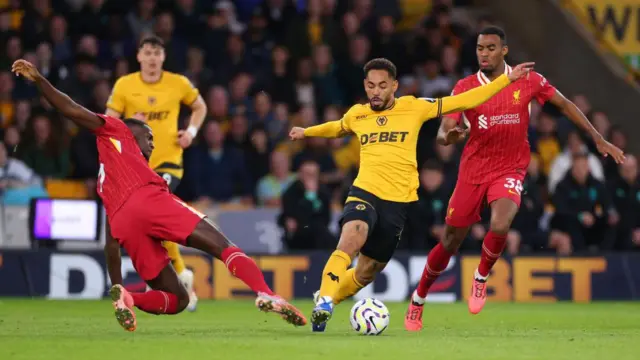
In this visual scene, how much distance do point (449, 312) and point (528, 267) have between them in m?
3.11

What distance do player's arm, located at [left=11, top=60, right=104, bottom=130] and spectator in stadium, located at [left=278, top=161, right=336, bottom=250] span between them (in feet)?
22.6

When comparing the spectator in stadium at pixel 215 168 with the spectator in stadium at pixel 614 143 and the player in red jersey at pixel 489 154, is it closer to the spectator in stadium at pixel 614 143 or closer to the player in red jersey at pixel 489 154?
the spectator in stadium at pixel 614 143

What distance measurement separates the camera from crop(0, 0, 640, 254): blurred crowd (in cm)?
1688

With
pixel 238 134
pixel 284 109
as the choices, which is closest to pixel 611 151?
pixel 238 134

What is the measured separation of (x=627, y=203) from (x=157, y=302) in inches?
380

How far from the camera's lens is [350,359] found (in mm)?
7699

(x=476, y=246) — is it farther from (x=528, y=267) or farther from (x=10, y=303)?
(x=10, y=303)

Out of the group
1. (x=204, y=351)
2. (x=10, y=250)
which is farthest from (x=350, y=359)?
(x=10, y=250)

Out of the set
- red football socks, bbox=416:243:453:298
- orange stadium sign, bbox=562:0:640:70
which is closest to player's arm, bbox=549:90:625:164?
red football socks, bbox=416:243:453:298

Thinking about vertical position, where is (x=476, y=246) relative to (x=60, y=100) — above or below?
below

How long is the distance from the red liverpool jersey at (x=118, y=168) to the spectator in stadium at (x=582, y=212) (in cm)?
870

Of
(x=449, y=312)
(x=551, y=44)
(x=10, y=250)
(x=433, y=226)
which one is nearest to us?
(x=449, y=312)

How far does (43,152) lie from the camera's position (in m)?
16.9

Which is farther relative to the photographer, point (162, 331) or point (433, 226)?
point (433, 226)
